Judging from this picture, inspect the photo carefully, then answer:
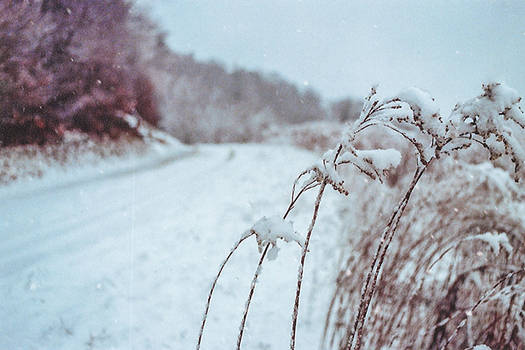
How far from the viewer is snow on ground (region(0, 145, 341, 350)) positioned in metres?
2.19

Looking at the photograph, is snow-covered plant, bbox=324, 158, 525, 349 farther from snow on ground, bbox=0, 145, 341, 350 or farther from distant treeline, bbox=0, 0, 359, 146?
distant treeline, bbox=0, 0, 359, 146

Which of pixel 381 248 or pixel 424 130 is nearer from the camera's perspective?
pixel 424 130

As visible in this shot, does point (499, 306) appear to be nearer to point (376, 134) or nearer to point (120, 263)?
point (120, 263)

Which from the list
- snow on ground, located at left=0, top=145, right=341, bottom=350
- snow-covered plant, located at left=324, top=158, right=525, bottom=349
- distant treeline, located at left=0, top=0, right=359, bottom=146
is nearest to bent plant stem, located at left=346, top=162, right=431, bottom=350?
snow-covered plant, located at left=324, top=158, right=525, bottom=349

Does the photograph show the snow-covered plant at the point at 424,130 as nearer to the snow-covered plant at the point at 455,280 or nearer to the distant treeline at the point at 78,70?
the snow-covered plant at the point at 455,280

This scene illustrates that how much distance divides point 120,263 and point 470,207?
287 centimetres

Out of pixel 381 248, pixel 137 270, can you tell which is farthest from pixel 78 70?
pixel 381 248

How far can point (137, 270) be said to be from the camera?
300 cm

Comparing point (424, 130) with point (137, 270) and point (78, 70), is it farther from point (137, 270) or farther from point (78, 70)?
point (78, 70)

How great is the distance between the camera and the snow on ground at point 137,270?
2.19 metres

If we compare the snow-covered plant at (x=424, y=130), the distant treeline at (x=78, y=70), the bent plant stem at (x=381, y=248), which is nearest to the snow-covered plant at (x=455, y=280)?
the bent plant stem at (x=381, y=248)

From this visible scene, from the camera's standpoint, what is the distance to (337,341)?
2.33 m

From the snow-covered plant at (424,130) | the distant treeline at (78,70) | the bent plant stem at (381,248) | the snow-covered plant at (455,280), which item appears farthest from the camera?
the distant treeline at (78,70)

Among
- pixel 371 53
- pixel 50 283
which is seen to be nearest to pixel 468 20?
pixel 371 53
